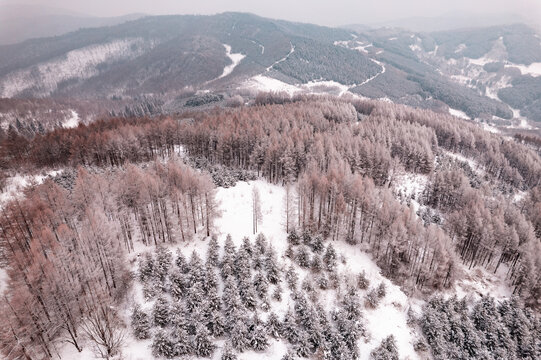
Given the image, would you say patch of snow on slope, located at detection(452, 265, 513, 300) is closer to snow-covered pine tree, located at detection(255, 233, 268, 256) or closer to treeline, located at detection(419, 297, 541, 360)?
treeline, located at detection(419, 297, 541, 360)

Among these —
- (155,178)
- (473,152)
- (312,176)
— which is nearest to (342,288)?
(312,176)

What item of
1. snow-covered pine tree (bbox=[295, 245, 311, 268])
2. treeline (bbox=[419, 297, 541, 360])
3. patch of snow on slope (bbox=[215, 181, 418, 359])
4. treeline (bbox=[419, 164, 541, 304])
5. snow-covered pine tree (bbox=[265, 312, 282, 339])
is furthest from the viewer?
snow-covered pine tree (bbox=[295, 245, 311, 268])

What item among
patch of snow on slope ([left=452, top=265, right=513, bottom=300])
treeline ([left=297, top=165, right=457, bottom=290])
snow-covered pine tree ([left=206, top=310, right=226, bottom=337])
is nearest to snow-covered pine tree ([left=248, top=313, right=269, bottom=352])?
snow-covered pine tree ([left=206, top=310, right=226, bottom=337])

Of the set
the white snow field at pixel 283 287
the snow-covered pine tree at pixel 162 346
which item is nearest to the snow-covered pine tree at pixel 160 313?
the white snow field at pixel 283 287

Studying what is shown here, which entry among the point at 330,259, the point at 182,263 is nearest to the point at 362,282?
the point at 330,259

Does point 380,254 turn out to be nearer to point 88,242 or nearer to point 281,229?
point 281,229
